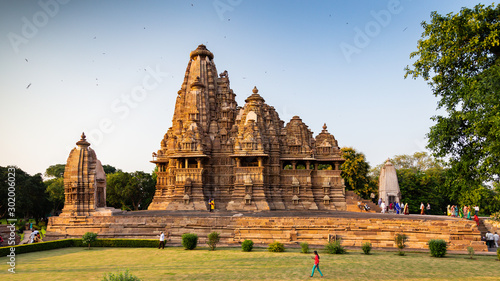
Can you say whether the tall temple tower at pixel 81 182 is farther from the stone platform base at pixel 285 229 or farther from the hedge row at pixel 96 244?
the hedge row at pixel 96 244

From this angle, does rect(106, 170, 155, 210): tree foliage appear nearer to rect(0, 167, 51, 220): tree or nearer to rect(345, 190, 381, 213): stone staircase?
rect(0, 167, 51, 220): tree

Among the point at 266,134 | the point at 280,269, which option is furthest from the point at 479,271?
the point at 266,134

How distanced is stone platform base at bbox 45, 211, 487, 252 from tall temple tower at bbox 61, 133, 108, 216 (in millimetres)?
1024

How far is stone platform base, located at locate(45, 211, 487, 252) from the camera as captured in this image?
65.4ft

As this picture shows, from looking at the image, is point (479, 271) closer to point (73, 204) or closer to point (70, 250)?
point (70, 250)

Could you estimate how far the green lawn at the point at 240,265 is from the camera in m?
13.0

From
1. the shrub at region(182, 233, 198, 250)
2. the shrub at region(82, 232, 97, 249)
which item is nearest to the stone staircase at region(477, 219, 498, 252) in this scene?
the shrub at region(182, 233, 198, 250)

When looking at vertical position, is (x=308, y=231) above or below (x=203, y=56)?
below

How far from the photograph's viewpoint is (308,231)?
21.2 m

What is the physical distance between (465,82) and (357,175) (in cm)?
3316

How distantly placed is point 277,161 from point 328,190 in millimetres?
5131

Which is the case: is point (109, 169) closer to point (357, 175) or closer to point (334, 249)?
point (357, 175)

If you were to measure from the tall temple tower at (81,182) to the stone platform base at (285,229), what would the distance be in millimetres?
1024

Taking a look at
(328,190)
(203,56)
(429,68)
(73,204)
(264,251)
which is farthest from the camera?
(203,56)
